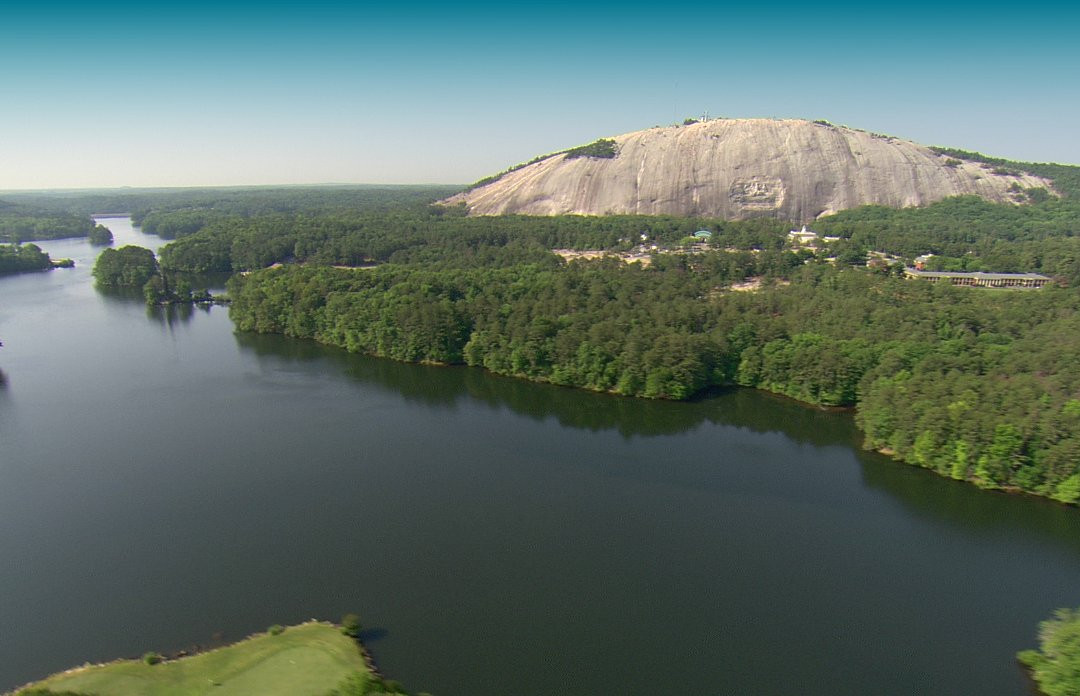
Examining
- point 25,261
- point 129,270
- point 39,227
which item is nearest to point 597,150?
point 129,270

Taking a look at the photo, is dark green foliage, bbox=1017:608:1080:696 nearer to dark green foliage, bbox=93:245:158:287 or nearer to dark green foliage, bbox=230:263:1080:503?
dark green foliage, bbox=230:263:1080:503

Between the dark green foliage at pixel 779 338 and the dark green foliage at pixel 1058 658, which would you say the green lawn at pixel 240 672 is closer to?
the dark green foliage at pixel 1058 658

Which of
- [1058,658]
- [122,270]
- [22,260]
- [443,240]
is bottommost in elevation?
[1058,658]

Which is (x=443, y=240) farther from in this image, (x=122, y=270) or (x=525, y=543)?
(x=525, y=543)

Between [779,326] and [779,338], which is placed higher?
[779,326]

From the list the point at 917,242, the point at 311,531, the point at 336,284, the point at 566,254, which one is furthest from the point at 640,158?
the point at 311,531

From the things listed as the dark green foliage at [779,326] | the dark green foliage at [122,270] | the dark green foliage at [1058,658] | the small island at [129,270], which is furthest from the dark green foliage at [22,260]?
the dark green foliage at [1058,658]

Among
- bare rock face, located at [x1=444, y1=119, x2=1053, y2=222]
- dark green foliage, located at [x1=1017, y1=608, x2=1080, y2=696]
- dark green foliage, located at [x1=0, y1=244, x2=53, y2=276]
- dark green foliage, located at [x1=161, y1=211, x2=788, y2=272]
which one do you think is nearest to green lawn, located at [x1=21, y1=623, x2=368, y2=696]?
dark green foliage, located at [x1=1017, y1=608, x2=1080, y2=696]

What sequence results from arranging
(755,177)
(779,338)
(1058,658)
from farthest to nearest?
(755,177)
(779,338)
(1058,658)
